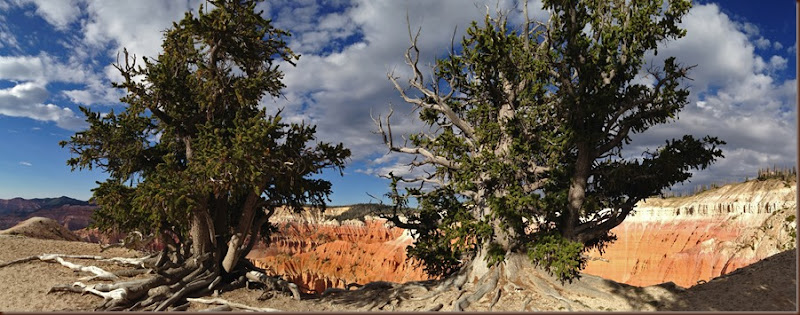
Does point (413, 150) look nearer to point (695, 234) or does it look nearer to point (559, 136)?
point (559, 136)

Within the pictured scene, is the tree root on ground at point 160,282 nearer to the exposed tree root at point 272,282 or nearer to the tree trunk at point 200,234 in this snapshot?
the exposed tree root at point 272,282

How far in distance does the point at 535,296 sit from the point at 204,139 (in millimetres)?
10990

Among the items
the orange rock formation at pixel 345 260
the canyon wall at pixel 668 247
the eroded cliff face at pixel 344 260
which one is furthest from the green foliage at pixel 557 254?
the orange rock formation at pixel 345 260

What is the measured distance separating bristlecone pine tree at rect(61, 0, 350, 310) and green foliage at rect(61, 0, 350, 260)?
37 mm

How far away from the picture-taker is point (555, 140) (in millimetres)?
14344

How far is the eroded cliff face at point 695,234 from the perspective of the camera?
143 ft

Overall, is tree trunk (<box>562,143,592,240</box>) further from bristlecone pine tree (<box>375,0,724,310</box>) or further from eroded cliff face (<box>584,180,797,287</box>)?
eroded cliff face (<box>584,180,797,287</box>)

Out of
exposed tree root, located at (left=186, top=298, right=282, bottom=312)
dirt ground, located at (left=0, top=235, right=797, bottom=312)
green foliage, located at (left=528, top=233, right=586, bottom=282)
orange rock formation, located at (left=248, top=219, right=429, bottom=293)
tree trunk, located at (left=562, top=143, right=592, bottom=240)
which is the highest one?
tree trunk, located at (left=562, top=143, right=592, bottom=240)

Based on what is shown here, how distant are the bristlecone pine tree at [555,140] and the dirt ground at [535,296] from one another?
674mm

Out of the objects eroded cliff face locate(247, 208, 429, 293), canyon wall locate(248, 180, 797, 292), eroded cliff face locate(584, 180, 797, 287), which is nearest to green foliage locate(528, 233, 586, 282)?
canyon wall locate(248, 180, 797, 292)

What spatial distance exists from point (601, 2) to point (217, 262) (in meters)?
15.6

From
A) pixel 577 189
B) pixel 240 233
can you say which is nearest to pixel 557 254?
pixel 577 189

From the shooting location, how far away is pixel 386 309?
13.5 metres

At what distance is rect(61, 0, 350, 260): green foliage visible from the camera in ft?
42.3
